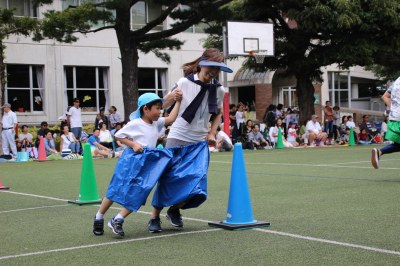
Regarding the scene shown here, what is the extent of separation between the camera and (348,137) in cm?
2762

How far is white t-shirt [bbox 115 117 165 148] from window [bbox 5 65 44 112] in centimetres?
2531

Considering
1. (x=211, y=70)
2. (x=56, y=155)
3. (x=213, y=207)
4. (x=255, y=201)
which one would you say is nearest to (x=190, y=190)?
(x=211, y=70)

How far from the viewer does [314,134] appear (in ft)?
82.8

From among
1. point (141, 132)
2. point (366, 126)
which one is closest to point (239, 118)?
point (366, 126)

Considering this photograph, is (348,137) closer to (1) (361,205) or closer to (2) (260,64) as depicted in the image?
(2) (260,64)

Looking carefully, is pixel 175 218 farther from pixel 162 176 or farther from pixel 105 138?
pixel 105 138

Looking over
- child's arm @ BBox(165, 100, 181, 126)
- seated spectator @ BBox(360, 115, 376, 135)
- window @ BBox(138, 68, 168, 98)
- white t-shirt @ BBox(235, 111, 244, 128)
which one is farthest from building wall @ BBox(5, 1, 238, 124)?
child's arm @ BBox(165, 100, 181, 126)

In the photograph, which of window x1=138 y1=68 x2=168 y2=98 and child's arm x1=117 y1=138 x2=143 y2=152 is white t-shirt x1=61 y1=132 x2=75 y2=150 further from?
child's arm x1=117 y1=138 x2=143 y2=152

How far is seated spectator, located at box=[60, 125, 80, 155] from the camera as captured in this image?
2095 cm

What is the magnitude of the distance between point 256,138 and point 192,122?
58.2ft

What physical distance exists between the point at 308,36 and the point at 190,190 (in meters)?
22.7

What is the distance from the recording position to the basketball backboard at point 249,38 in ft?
81.9

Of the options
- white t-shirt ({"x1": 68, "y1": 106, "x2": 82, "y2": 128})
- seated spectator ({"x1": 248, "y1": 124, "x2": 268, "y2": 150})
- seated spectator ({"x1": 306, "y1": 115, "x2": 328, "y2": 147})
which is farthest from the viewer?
seated spectator ({"x1": 306, "y1": 115, "x2": 328, "y2": 147})

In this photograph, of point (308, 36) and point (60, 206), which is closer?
point (60, 206)
